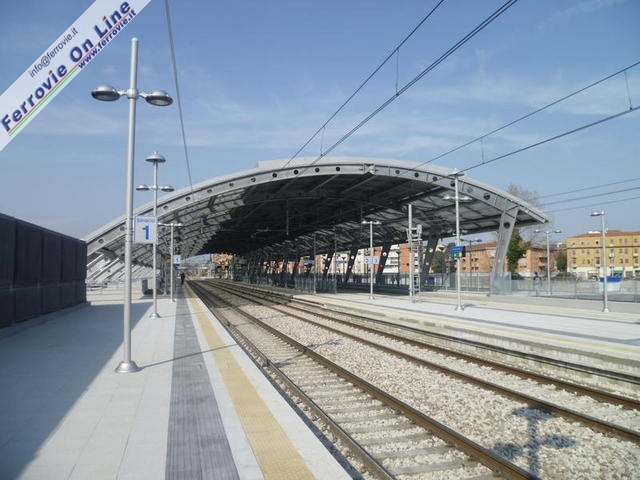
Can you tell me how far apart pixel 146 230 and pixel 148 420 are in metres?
10.3

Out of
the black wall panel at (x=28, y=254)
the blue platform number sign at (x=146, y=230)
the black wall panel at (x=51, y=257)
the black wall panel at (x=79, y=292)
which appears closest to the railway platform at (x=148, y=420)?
the black wall panel at (x=28, y=254)

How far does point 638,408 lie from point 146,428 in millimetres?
7293

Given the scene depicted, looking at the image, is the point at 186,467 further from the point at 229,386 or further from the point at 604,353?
the point at 604,353

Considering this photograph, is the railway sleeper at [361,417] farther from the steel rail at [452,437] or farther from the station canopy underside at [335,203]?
the station canopy underside at [335,203]

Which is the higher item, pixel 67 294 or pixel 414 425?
pixel 67 294

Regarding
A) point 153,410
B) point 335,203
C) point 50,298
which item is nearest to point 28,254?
point 50,298

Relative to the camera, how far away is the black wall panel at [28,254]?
14.4 metres

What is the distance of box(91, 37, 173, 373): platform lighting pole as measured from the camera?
891 cm

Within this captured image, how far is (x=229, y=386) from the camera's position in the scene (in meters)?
8.04

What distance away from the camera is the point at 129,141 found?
9039 mm

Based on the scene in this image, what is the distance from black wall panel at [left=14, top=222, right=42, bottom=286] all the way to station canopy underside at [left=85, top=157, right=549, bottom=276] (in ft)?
37.4

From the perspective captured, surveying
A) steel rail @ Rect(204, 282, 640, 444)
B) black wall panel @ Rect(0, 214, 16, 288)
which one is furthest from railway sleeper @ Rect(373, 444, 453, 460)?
black wall panel @ Rect(0, 214, 16, 288)

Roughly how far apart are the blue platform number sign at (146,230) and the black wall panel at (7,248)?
127 inches

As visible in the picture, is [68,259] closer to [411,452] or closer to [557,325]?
[411,452]
